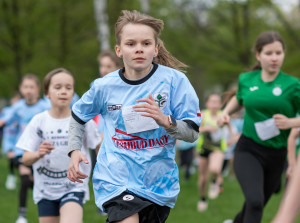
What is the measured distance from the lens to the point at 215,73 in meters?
21.4

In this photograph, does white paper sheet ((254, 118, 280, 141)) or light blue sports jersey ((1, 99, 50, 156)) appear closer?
white paper sheet ((254, 118, 280, 141))

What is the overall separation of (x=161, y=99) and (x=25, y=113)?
4.73 meters

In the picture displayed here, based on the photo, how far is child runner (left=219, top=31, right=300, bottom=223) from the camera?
→ 16.3 feet

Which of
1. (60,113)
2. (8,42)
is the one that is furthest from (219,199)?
(8,42)

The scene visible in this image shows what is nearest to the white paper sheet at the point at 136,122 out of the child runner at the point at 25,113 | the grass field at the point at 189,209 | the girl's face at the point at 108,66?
the girl's face at the point at 108,66

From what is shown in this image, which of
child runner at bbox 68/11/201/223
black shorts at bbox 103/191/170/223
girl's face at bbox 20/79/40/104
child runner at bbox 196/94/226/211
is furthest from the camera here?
child runner at bbox 196/94/226/211

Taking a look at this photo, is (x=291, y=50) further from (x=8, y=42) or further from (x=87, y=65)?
(x=8, y=42)

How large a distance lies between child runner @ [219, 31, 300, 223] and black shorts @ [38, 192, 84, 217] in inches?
61.3

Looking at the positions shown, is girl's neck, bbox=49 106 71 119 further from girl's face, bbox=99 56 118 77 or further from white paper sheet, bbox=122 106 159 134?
girl's face, bbox=99 56 118 77

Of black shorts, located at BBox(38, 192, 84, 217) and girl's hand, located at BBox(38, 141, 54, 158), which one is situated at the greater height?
girl's hand, located at BBox(38, 141, 54, 158)

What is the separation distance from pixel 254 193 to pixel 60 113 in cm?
194

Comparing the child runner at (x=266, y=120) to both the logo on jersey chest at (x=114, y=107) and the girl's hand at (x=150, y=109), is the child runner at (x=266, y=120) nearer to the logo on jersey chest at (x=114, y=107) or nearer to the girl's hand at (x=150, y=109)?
the logo on jersey chest at (x=114, y=107)

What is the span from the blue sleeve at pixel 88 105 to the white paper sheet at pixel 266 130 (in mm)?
1997

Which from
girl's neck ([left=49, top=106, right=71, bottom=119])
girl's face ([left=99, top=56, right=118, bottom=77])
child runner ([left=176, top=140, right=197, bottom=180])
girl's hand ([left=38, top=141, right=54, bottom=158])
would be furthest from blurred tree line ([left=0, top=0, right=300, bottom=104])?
girl's hand ([left=38, top=141, right=54, bottom=158])
